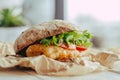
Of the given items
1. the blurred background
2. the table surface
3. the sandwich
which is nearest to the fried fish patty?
the sandwich

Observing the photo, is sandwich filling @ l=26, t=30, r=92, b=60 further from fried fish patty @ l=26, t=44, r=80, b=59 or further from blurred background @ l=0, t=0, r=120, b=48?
blurred background @ l=0, t=0, r=120, b=48

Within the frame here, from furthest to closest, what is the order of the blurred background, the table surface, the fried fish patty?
the blurred background, the fried fish patty, the table surface

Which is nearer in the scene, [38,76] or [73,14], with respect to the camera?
[38,76]

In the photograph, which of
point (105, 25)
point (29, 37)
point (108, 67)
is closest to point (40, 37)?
point (29, 37)

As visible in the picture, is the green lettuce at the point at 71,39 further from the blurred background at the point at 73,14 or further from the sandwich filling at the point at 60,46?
the blurred background at the point at 73,14

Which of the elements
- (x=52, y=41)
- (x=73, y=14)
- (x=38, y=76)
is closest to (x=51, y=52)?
(x=52, y=41)

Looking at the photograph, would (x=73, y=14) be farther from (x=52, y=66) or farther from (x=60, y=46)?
(x=52, y=66)

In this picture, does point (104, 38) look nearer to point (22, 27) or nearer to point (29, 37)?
point (22, 27)

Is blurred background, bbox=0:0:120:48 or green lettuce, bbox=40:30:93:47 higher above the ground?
green lettuce, bbox=40:30:93:47
